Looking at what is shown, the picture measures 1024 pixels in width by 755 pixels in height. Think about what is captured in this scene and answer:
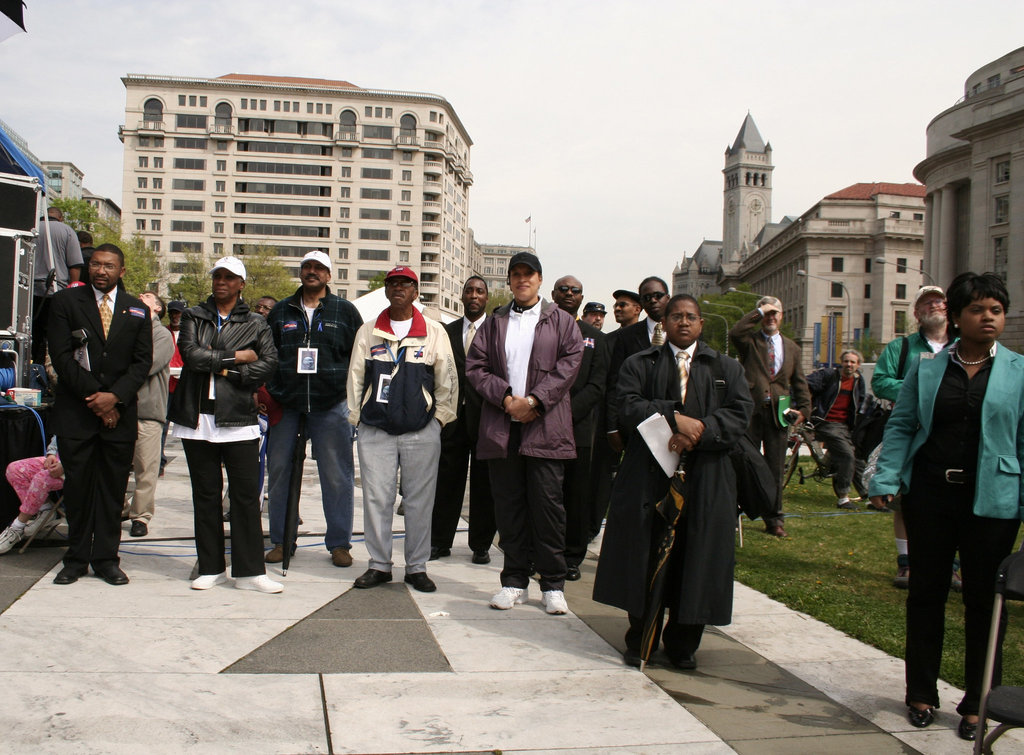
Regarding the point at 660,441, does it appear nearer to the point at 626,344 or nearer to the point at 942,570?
the point at 942,570

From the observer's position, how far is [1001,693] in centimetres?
296

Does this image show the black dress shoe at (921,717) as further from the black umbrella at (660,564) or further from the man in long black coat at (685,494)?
the black umbrella at (660,564)

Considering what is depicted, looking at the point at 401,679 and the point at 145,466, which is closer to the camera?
the point at 401,679

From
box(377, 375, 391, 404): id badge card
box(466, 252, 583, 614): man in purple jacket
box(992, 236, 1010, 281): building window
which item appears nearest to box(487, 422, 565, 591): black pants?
box(466, 252, 583, 614): man in purple jacket

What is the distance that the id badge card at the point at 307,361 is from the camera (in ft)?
21.0

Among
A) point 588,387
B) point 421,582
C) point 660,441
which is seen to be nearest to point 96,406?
point 421,582

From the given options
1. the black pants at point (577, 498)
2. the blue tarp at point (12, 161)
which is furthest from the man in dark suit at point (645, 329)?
the blue tarp at point (12, 161)

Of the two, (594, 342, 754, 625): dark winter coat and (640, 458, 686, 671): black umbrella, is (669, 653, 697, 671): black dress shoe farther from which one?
(594, 342, 754, 625): dark winter coat

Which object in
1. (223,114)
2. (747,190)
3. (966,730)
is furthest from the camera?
(747,190)

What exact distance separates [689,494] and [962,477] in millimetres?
1256

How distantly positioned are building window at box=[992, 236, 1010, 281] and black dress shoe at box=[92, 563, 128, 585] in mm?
63248

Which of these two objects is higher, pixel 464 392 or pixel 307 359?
pixel 307 359

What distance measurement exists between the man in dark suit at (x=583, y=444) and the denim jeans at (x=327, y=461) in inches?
65.4

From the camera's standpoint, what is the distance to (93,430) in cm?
579
